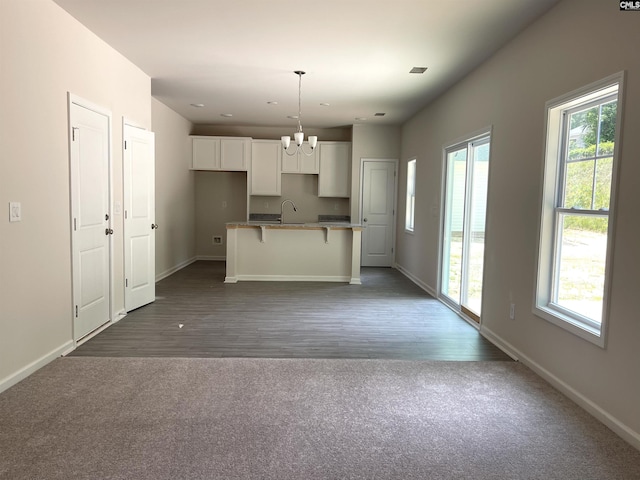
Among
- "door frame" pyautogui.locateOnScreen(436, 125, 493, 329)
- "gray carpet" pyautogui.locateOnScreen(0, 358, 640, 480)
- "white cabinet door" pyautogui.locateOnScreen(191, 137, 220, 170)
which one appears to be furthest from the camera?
"white cabinet door" pyautogui.locateOnScreen(191, 137, 220, 170)

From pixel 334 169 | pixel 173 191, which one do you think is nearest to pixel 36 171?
pixel 173 191

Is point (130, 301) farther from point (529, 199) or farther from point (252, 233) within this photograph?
point (529, 199)

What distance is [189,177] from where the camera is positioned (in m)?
8.34

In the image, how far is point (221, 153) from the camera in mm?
8359

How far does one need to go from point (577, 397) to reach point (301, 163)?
6573 millimetres

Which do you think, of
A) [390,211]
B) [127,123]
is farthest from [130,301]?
[390,211]

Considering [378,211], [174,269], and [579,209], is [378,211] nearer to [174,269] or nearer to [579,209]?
[174,269]

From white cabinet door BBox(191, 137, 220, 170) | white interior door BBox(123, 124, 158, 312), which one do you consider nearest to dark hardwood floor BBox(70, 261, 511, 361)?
white interior door BBox(123, 124, 158, 312)

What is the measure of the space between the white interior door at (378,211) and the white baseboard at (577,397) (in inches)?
181

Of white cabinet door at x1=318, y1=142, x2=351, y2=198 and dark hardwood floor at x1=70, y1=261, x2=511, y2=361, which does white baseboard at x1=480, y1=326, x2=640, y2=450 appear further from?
white cabinet door at x1=318, y1=142, x2=351, y2=198

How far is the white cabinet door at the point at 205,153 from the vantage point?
327 inches

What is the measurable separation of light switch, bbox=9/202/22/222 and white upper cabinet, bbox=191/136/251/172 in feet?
18.1

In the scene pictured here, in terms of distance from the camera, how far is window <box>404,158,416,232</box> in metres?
7.39

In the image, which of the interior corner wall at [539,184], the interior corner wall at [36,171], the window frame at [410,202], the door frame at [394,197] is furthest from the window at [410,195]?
the interior corner wall at [36,171]
